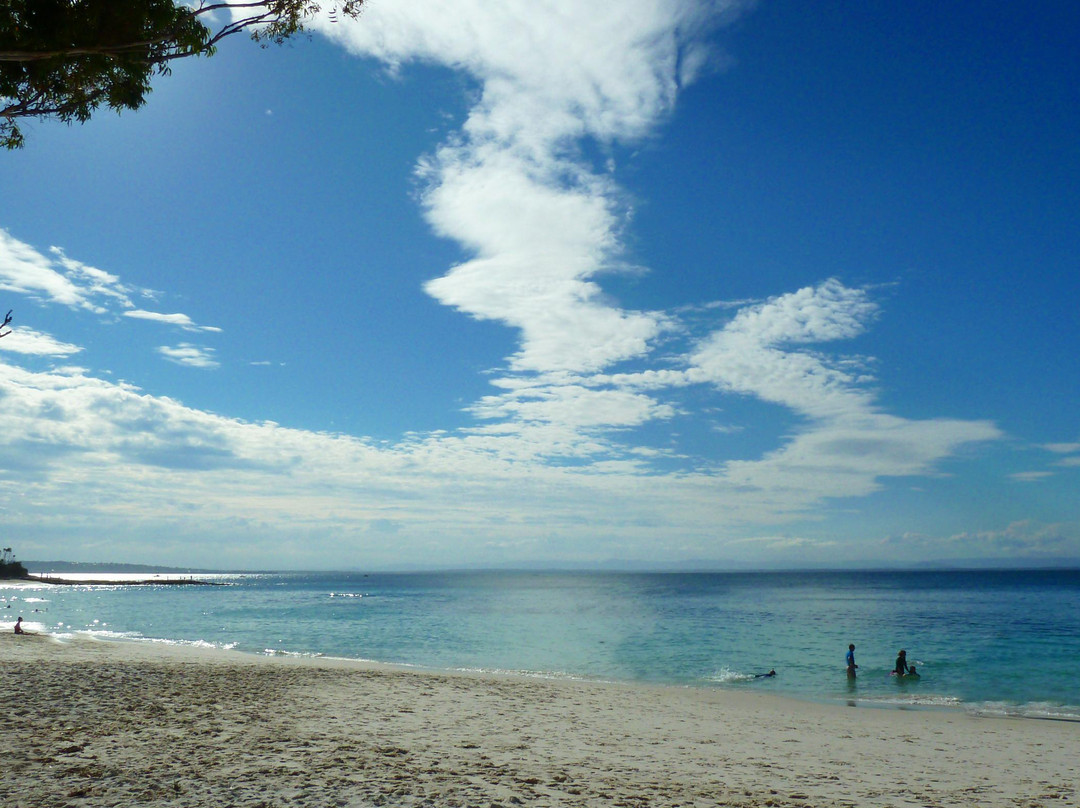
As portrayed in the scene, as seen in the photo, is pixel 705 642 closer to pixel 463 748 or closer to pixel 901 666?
pixel 901 666

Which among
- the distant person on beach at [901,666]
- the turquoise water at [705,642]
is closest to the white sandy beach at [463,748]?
the turquoise water at [705,642]

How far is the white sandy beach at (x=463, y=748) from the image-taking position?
8.91 meters

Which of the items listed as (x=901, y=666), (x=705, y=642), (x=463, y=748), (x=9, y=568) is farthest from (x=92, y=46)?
(x=9, y=568)

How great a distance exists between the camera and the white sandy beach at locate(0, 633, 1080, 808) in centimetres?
891

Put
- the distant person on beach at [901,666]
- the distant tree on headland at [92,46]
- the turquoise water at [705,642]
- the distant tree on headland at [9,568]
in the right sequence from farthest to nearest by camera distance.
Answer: the distant tree on headland at [9,568] < the distant person on beach at [901,666] < the turquoise water at [705,642] < the distant tree on headland at [92,46]

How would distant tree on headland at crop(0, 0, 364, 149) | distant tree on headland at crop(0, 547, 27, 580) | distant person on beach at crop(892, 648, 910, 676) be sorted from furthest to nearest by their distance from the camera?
distant tree on headland at crop(0, 547, 27, 580) → distant person on beach at crop(892, 648, 910, 676) → distant tree on headland at crop(0, 0, 364, 149)

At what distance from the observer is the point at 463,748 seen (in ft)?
39.5

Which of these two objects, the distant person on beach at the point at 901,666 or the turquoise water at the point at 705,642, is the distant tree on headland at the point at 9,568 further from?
the distant person on beach at the point at 901,666

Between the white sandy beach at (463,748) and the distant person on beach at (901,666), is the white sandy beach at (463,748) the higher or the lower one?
the higher one

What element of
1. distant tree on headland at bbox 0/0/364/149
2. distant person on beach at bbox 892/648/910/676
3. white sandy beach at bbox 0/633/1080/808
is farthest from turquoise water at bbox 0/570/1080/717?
distant tree on headland at bbox 0/0/364/149

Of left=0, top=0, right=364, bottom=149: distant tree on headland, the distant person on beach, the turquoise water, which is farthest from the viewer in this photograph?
the distant person on beach

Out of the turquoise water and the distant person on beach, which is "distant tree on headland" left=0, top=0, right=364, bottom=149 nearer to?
the turquoise water

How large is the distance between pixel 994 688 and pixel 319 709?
2693 cm

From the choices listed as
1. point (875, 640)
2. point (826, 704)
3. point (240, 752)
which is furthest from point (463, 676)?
point (875, 640)
